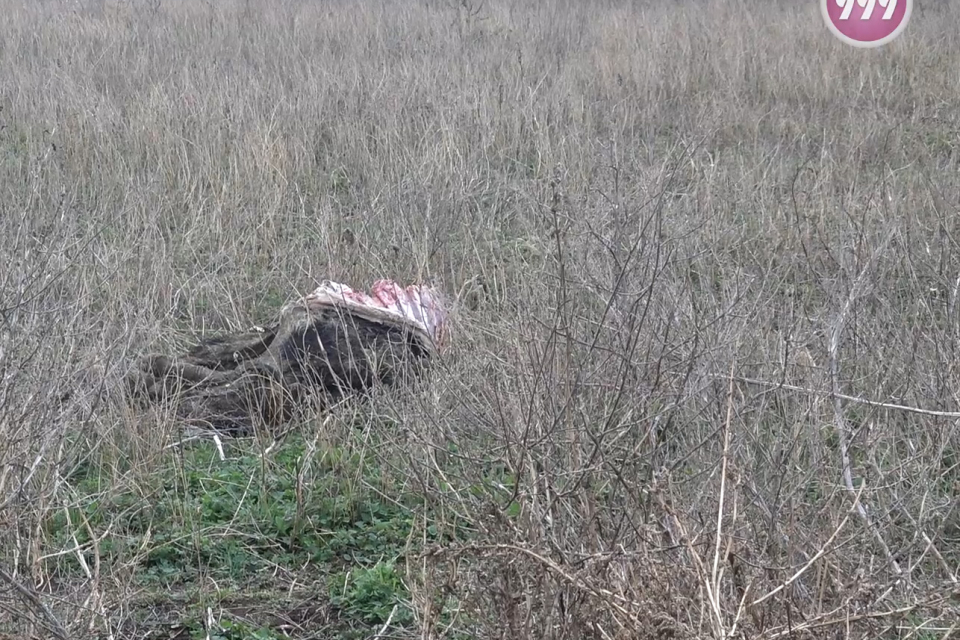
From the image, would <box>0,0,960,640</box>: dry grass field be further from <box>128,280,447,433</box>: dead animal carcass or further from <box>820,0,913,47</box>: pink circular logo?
<box>820,0,913,47</box>: pink circular logo

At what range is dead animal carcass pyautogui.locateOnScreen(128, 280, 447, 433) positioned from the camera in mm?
3877

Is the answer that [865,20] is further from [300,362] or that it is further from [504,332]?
[504,332]

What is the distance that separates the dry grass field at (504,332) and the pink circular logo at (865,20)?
352mm

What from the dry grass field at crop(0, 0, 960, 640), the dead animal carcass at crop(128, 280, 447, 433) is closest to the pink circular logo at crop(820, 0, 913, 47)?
the dry grass field at crop(0, 0, 960, 640)

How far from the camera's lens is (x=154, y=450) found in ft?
11.3

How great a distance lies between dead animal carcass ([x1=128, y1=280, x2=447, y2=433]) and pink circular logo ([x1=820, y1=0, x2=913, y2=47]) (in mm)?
7105

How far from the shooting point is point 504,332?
322cm

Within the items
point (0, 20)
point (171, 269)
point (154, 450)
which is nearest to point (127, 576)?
point (154, 450)

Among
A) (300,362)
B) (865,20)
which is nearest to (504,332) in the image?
(300,362)

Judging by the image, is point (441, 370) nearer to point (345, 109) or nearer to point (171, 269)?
point (171, 269)

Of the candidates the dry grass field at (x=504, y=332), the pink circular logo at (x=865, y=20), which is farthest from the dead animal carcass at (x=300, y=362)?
the pink circular logo at (x=865, y=20)

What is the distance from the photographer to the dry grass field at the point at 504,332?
2.25 metres

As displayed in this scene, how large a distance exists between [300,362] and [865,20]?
7750mm

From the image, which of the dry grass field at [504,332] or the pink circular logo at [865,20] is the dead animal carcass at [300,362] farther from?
the pink circular logo at [865,20]
